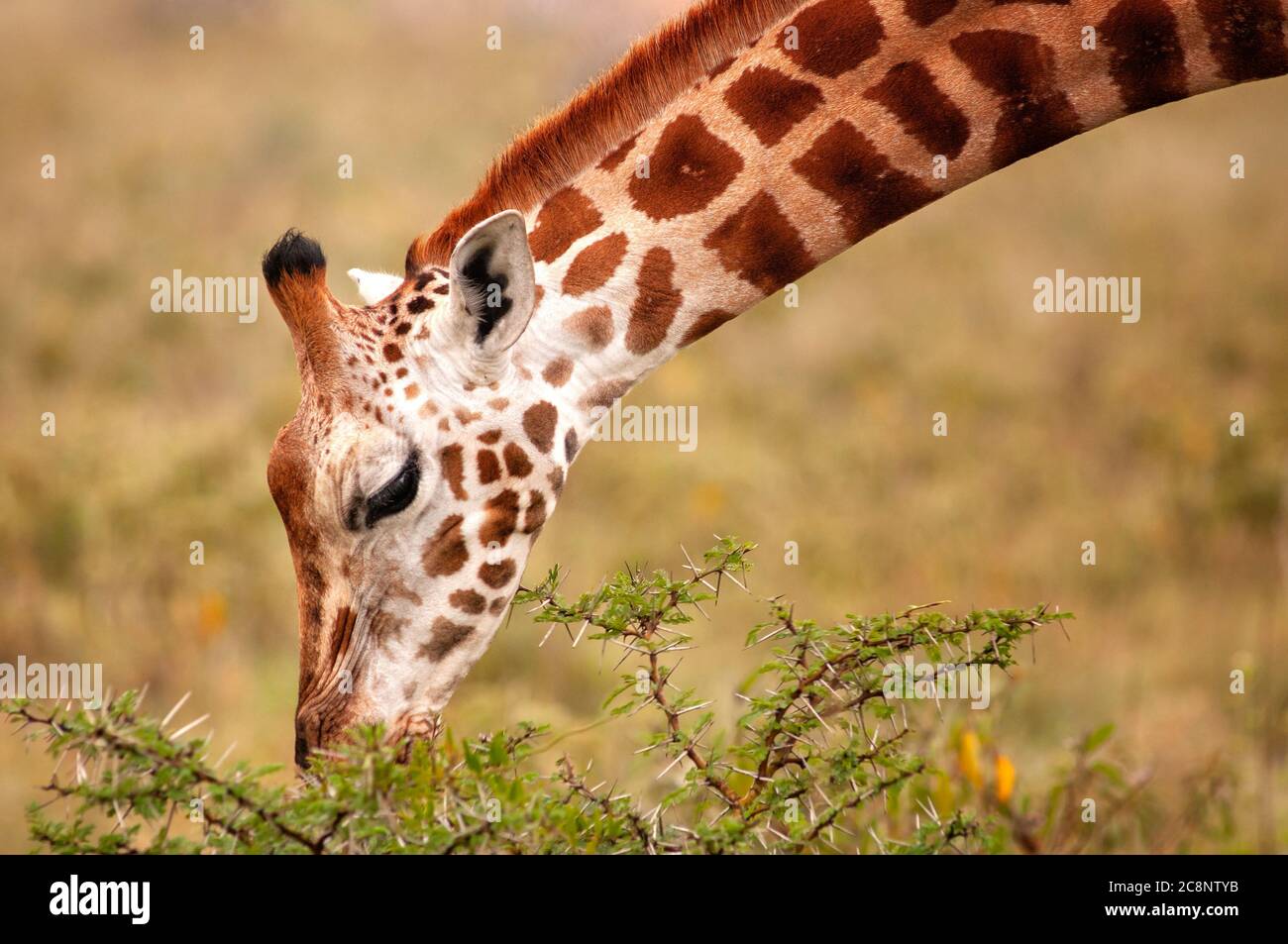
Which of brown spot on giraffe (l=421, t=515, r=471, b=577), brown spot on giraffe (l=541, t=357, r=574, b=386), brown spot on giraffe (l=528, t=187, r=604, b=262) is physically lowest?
brown spot on giraffe (l=421, t=515, r=471, b=577)

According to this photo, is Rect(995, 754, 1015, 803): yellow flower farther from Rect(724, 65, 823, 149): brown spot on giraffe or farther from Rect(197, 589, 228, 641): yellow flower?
Rect(197, 589, 228, 641): yellow flower

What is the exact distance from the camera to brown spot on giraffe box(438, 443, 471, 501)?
15.8ft

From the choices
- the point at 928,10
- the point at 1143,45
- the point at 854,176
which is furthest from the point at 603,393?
the point at 1143,45

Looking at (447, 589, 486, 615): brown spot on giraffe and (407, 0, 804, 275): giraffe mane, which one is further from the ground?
(407, 0, 804, 275): giraffe mane

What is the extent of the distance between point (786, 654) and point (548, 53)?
17511 mm

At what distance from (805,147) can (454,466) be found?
170 centimetres

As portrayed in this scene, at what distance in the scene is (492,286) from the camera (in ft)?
15.6

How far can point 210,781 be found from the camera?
11.4ft

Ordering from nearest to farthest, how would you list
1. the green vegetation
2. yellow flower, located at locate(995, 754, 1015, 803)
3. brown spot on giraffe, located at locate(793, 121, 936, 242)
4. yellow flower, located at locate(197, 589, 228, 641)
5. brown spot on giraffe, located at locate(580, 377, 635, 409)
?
the green vegetation → brown spot on giraffe, located at locate(793, 121, 936, 242) → brown spot on giraffe, located at locate(580, 377, 635, 409) → yellow flower, located at locate(995, 754, 1015, 803) → yellow flower, located at locate(197, 589, 228, 641)

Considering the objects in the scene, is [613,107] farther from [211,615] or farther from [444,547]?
[211,615]

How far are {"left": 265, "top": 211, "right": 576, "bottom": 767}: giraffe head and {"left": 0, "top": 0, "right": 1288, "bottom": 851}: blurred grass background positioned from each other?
1.65 metres

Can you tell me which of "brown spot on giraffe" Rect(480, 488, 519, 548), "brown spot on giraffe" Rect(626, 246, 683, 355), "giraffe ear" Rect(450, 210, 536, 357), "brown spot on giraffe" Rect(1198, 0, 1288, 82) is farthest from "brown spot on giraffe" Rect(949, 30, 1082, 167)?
"brown spot on giraffe" Rect(480, 488, 519, 548)
